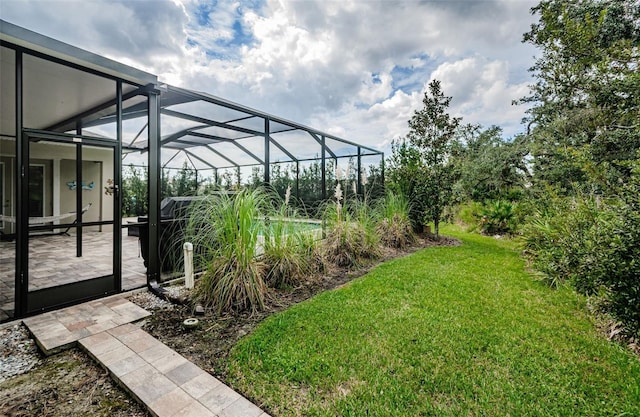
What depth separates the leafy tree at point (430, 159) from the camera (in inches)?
321

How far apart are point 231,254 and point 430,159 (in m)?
6.62

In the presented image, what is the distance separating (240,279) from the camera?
140 inches

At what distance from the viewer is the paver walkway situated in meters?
1.95

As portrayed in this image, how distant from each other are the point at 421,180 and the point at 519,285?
421cm

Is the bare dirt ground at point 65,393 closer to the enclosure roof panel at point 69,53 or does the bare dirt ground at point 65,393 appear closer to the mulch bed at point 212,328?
the mulch bed at point 212,328

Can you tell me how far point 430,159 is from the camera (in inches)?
Answer: 326

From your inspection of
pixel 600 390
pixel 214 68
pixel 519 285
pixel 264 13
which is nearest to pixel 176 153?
pixel 214 68

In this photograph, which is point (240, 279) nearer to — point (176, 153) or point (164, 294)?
point (164, 294)

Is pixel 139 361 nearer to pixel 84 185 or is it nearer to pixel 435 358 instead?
pixel 435 358

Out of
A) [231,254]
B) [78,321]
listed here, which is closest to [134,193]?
[78,321]

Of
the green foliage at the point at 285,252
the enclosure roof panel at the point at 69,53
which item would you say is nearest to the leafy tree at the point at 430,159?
the green foliage at the point at 285,252

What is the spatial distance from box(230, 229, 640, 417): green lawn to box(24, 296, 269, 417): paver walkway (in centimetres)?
23

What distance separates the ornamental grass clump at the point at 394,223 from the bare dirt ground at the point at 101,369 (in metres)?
3.89

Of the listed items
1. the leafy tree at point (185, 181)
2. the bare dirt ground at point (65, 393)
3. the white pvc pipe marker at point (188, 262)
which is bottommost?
the bare dirt ground at point (65, 393)
